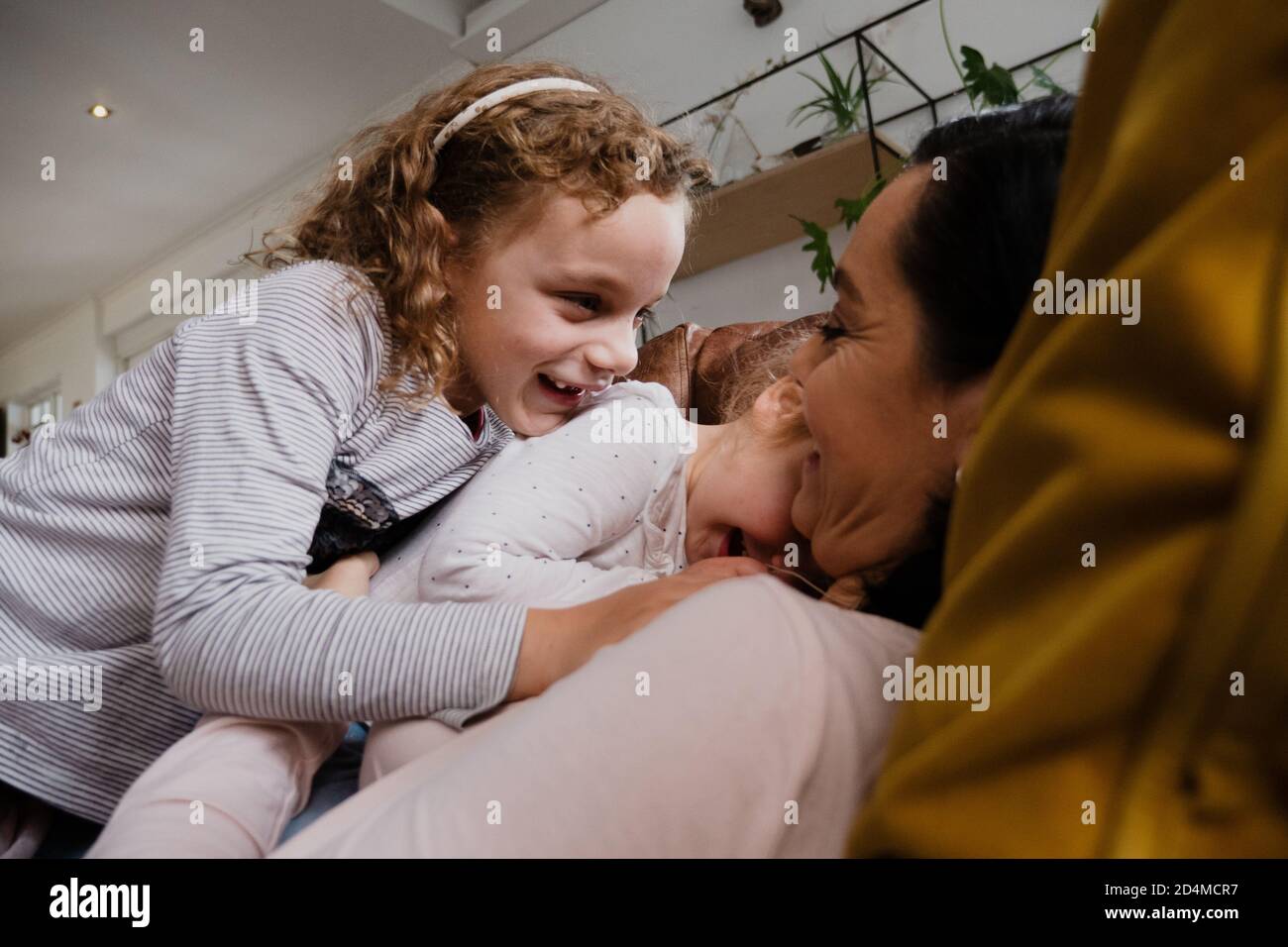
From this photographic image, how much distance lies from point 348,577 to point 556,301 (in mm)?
371

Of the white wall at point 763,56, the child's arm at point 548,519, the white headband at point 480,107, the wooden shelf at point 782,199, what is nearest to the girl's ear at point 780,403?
the child's arm at point 548,519

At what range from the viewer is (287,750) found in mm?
728

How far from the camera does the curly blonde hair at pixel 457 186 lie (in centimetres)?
105

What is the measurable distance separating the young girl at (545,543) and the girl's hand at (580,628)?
7 cm

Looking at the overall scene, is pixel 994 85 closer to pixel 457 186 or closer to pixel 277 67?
pixel 457 186

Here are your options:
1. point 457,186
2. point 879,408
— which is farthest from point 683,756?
point 457,186

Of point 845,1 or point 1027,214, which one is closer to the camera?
point 1027,214

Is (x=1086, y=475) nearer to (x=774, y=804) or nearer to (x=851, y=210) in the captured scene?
(x=774, y=804)

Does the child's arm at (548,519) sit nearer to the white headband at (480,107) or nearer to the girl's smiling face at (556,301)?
the girl's smiling face at (556,301)

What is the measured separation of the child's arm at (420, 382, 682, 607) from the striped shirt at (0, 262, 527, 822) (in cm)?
10

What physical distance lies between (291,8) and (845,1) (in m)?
2.18

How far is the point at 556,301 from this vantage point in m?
1.08

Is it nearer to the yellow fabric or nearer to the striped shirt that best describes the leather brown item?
the striped shirt
